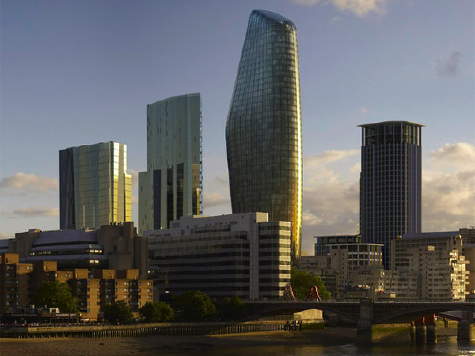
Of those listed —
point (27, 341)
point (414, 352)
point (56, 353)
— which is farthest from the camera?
point (414, 352)

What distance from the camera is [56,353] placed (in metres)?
172

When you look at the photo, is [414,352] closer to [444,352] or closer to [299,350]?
[444,352]

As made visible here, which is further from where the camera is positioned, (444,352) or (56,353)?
(444,352)

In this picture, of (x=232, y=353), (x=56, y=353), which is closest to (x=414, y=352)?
(x=232, y=353)

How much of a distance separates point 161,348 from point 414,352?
155 feet

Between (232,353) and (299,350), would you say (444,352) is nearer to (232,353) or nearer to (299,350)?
(299,350)

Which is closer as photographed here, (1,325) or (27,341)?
(27,341)

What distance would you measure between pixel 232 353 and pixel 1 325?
45.0 m

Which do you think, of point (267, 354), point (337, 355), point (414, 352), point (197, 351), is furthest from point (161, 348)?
point (414, 352)

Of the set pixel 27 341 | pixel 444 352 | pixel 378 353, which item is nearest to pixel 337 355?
pixel 378 353

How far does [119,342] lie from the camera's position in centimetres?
19550

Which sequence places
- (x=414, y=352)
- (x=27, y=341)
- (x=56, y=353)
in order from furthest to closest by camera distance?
(x=414, y=352)
(x=27, y=341)
(x=56, y=353)

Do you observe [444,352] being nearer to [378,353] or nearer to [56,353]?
[378,353]

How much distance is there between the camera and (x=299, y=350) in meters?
Result: 200
